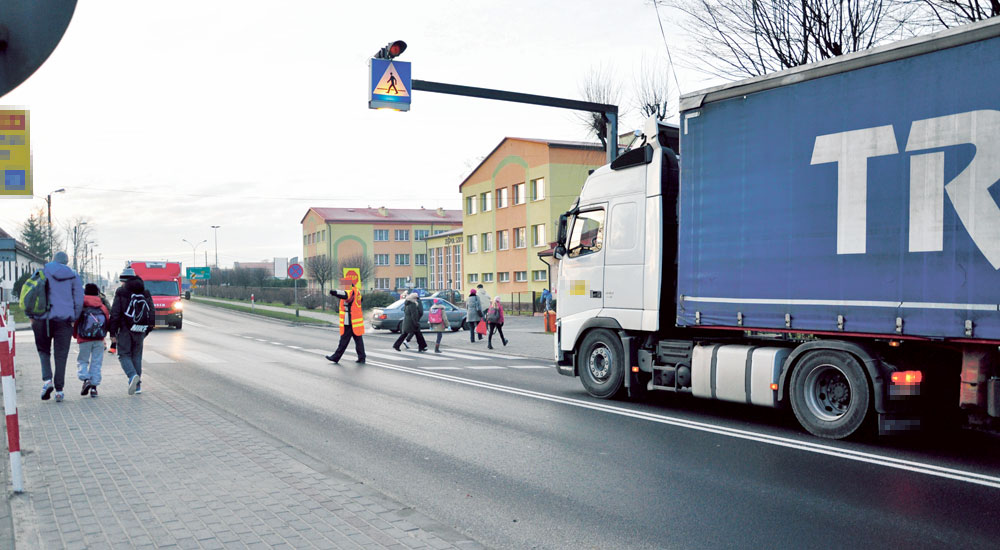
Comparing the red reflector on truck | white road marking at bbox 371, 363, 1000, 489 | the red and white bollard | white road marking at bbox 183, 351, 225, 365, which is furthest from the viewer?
white road marking at bbox 183, 351, 225, 365

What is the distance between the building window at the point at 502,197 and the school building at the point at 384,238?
1306 inches

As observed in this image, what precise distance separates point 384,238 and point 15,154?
85995 mm

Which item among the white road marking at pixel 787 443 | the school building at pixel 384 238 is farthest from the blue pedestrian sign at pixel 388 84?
the school building at pixel 384 238

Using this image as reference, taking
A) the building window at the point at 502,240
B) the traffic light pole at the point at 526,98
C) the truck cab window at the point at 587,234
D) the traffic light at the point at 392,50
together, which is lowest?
the truck cab window at the point at 587,234

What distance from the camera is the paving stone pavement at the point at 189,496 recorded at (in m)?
4.52

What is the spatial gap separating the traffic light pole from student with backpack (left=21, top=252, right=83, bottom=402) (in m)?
5.85

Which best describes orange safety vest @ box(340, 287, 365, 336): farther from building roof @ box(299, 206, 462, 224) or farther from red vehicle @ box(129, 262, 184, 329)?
building roof @ box(299, 206, 462, 224)

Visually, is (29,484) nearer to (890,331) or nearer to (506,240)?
(890,331)

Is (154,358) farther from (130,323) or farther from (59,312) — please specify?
(59,312)

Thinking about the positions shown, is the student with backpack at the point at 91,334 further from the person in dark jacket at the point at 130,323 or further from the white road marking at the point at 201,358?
the white road marking at the point at 201,358

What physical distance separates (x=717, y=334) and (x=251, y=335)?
2152 centimetres

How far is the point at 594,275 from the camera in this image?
419 inches

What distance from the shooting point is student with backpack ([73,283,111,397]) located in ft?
34.2

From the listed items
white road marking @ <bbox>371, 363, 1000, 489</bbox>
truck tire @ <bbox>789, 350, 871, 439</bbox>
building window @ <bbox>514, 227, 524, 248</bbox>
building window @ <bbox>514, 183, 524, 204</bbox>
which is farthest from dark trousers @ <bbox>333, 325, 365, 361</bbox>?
building window @ <bbox>514, 183, 524, 204</bbox>
